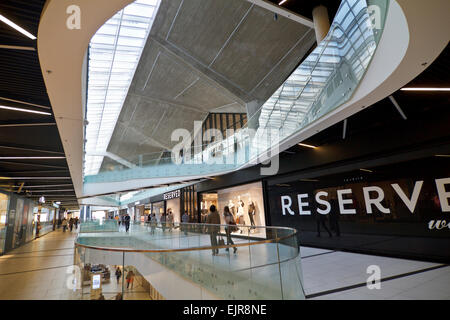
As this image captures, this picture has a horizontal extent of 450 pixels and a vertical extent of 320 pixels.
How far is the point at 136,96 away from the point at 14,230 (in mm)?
11813

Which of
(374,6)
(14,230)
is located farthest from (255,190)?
(14,230)

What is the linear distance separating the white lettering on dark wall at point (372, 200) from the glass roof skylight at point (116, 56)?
9962 mm

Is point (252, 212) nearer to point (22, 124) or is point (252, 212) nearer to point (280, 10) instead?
point (280, 10)

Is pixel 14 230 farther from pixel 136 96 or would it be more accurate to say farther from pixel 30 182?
pixel 136 96

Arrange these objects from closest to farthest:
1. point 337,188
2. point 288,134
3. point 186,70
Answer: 1. point 288,134
2. point 337,188
3. point 186,70

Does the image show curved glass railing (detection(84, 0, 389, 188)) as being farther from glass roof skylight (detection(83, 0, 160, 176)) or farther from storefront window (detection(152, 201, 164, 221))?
storefront window (detection(152, 201, 164, 221))

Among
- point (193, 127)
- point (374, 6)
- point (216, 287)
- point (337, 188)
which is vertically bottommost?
point (216, 287)

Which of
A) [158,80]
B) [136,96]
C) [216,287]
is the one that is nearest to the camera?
[216,287]

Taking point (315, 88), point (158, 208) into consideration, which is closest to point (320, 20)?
point (315, 88)

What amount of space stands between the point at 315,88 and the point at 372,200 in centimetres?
363

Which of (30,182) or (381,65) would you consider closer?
(381,65)

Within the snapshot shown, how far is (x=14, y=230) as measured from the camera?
14422 mm

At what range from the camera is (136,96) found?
1958cm

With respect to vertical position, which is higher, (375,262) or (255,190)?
(255,190)
